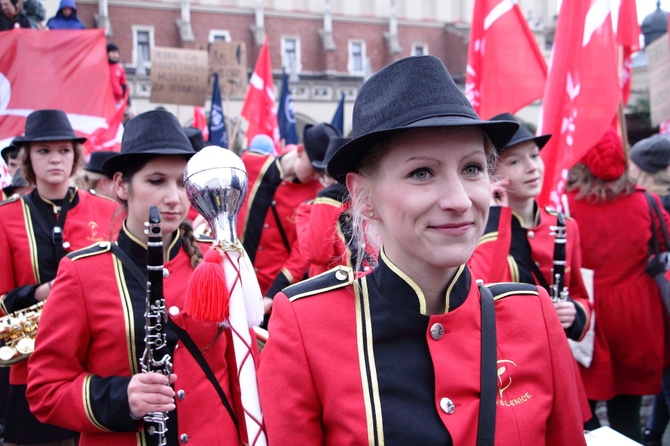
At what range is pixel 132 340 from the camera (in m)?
2.71

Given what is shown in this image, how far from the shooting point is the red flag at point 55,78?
6.81 metres

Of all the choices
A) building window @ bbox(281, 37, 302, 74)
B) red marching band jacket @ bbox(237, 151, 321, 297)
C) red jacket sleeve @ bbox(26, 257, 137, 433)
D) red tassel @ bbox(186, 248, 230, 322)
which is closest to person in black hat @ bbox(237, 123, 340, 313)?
red marching band jacket @ bbox(237, 151, 321, 297)

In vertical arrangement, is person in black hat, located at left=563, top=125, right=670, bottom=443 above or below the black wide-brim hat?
below

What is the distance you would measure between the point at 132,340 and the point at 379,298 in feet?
4.03

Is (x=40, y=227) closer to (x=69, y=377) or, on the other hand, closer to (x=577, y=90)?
(x=69, y=377)

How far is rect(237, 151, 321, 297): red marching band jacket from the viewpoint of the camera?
6113mm

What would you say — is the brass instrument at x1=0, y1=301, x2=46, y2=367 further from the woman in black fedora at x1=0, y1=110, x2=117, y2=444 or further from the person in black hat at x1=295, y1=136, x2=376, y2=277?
the person in black hat at x1=295, y1=136, x2=376, y2=277

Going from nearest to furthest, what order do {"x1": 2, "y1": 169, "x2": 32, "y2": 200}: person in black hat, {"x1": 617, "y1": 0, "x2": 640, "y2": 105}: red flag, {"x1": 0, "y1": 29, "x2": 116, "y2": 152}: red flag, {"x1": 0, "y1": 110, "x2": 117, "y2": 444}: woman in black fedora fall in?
{"x1": 0, "y1": 110, "x2": 117, "y2": 444}: woman in black fedora, {"x1": 617, "y1": 0, "x2": 640, "y2": 105}: red flag, {"x1": 2, "y1": 169, "x2": 32, "y2": 200}: person in black hat, {"x1": 0, "y1": 29, "x2": 116, "y2": 152}: red flag

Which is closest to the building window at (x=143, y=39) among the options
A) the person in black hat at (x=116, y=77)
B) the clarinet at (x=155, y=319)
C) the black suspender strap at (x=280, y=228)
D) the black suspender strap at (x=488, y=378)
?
the person in black hat at (x=116, y=77)

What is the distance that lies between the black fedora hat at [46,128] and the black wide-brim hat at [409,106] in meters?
3.30

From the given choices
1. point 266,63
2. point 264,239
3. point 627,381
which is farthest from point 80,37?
point 627,381

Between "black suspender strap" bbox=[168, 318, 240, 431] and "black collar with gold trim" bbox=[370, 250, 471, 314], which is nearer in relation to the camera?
"black collar with gold trim" bbox=[370, 250, 471, 314]

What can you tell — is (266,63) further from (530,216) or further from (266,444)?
(266,444)

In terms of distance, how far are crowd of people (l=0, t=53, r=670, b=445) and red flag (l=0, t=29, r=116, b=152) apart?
8.00ft
